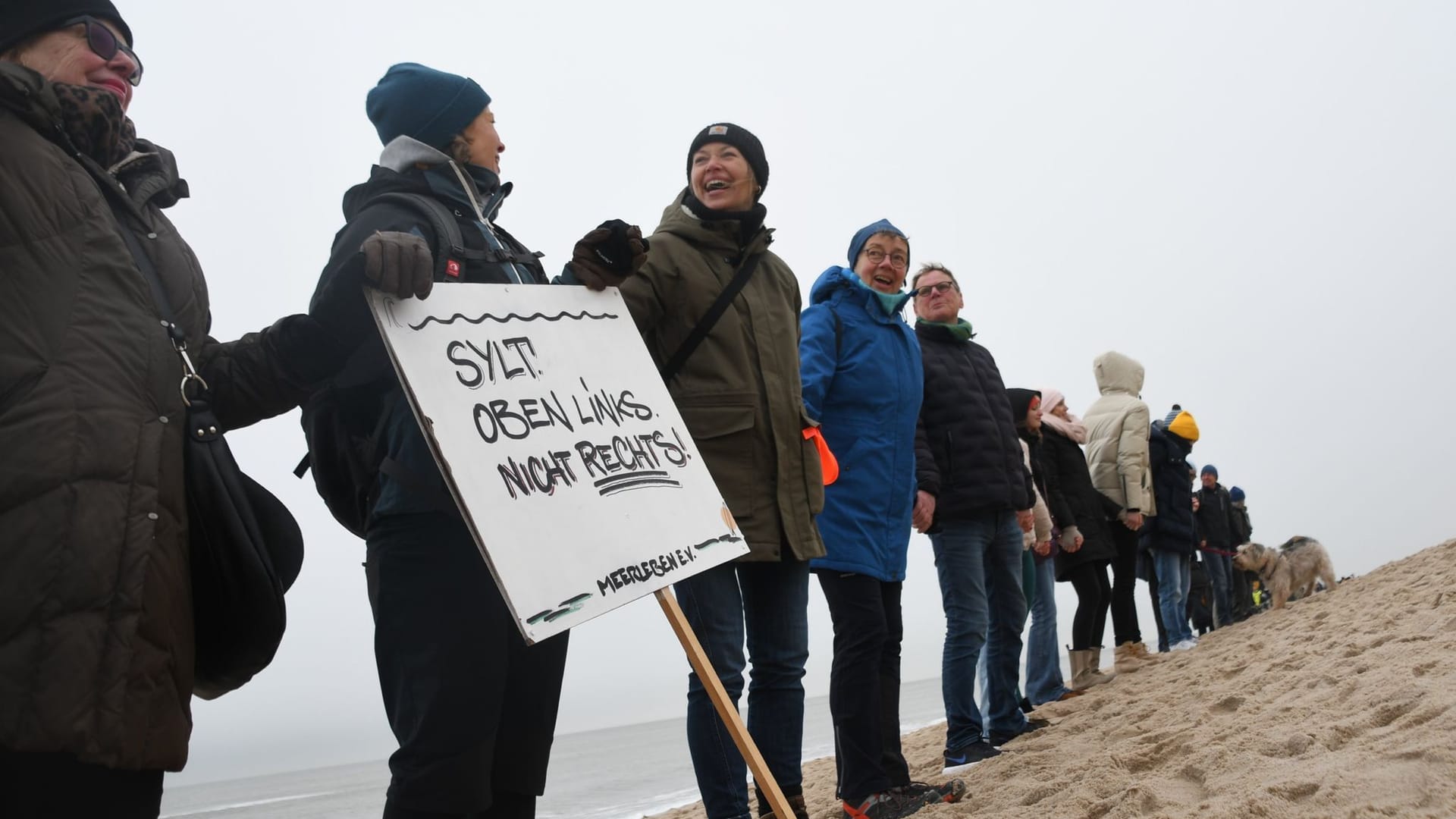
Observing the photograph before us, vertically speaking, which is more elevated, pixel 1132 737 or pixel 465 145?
pixel 465 145

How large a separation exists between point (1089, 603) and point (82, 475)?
586 cm

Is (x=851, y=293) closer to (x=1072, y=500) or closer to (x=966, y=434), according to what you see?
(x=966, y=434)

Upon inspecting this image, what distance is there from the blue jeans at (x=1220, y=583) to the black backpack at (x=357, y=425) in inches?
449

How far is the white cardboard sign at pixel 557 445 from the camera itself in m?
2.03

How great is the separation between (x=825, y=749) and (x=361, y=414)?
779 cm

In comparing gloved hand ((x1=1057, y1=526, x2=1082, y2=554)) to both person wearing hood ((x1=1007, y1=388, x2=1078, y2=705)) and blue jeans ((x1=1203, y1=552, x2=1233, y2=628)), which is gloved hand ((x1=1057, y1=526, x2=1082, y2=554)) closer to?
person wearing hood ((x1=1007, y1=388, x2=1078, y2=705))

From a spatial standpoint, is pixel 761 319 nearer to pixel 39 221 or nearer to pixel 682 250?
pixel 682 250

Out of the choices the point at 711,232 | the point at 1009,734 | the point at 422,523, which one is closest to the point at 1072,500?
the point at 1009,734

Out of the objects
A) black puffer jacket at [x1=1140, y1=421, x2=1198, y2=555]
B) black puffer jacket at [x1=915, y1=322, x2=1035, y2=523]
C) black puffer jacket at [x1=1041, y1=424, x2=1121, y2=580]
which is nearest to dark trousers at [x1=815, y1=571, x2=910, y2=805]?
black puffer jacket at [x1=915, y1=322, x2=1035, y2=523]

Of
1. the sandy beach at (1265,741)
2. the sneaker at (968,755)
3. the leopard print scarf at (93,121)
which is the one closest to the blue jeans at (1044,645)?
the sandy beach at (1265,741)

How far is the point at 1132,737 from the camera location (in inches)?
155

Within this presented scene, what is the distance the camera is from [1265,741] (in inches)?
121

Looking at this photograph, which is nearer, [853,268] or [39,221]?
[39,221]

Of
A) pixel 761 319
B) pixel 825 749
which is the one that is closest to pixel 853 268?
pixel 761 319
